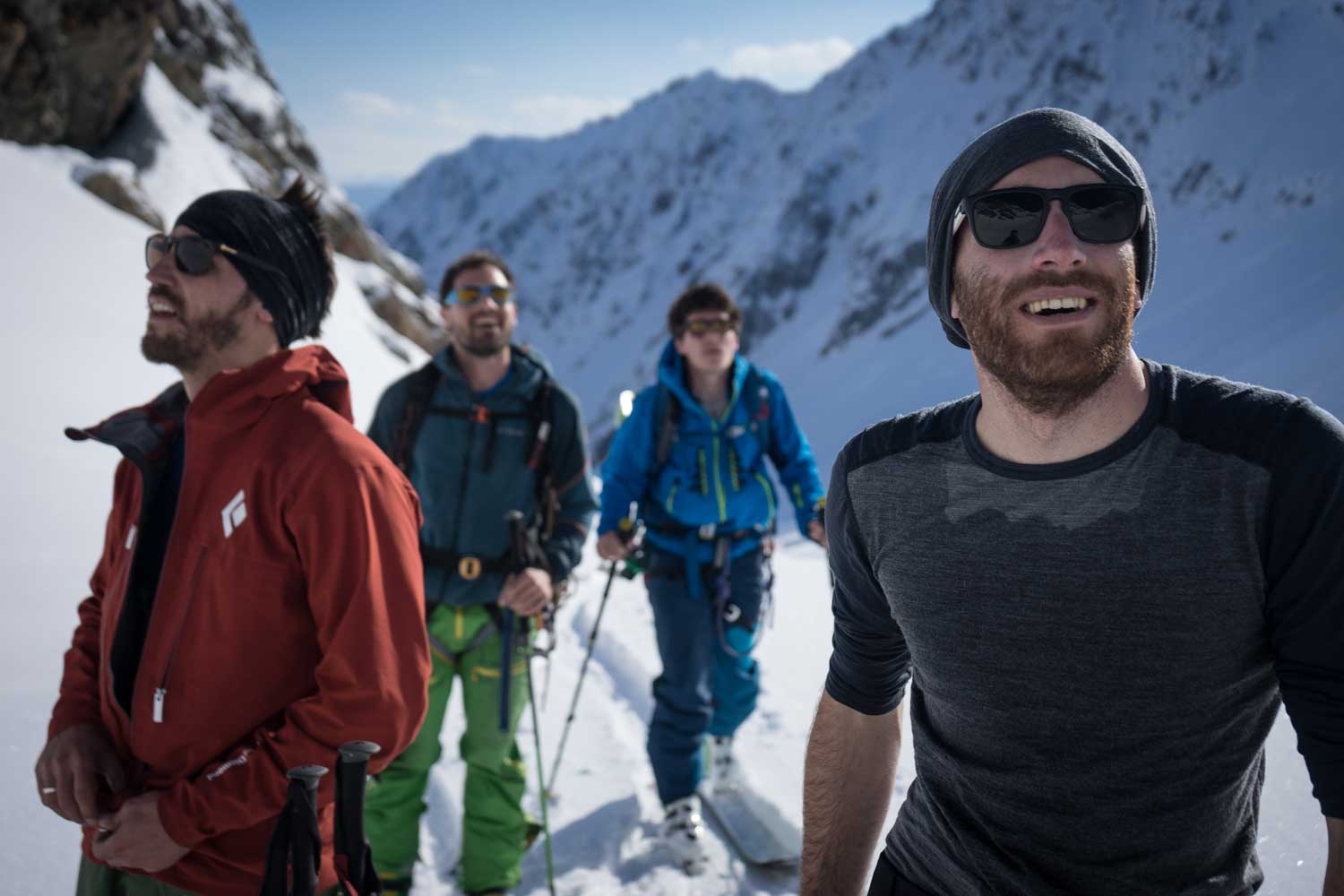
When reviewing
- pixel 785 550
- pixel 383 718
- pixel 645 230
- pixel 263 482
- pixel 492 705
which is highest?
pixel 645 230

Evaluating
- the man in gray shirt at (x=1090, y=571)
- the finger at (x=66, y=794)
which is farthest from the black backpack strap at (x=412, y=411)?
the man in gray shirt at (x=1090, y=571)

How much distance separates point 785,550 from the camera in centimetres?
1384

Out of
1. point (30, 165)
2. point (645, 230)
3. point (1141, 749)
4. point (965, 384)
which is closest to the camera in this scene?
point (1141, 749)

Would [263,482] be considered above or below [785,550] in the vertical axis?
above

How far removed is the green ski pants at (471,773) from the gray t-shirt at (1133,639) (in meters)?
2.62

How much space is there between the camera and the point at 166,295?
2.43 meters

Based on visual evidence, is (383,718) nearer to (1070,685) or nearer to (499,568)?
(1070,685)

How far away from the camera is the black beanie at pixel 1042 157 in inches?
70.3

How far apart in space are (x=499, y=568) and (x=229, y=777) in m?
2.18

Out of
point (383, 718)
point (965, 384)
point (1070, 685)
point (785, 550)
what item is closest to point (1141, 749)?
point (1070, 685)

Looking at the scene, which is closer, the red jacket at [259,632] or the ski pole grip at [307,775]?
the ski pole grip at [307,775]

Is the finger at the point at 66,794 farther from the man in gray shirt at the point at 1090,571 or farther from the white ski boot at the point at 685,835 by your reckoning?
the white ski boot at the point at 685,835

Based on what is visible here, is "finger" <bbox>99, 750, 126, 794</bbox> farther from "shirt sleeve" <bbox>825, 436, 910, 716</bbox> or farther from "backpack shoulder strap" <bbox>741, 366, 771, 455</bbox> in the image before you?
"backpack shoulder strap" <bbox>741, 366, 771, 455</bbox>

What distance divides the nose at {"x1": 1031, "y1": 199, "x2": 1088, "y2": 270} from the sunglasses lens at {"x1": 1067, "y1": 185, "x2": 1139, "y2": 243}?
0.8 inches
